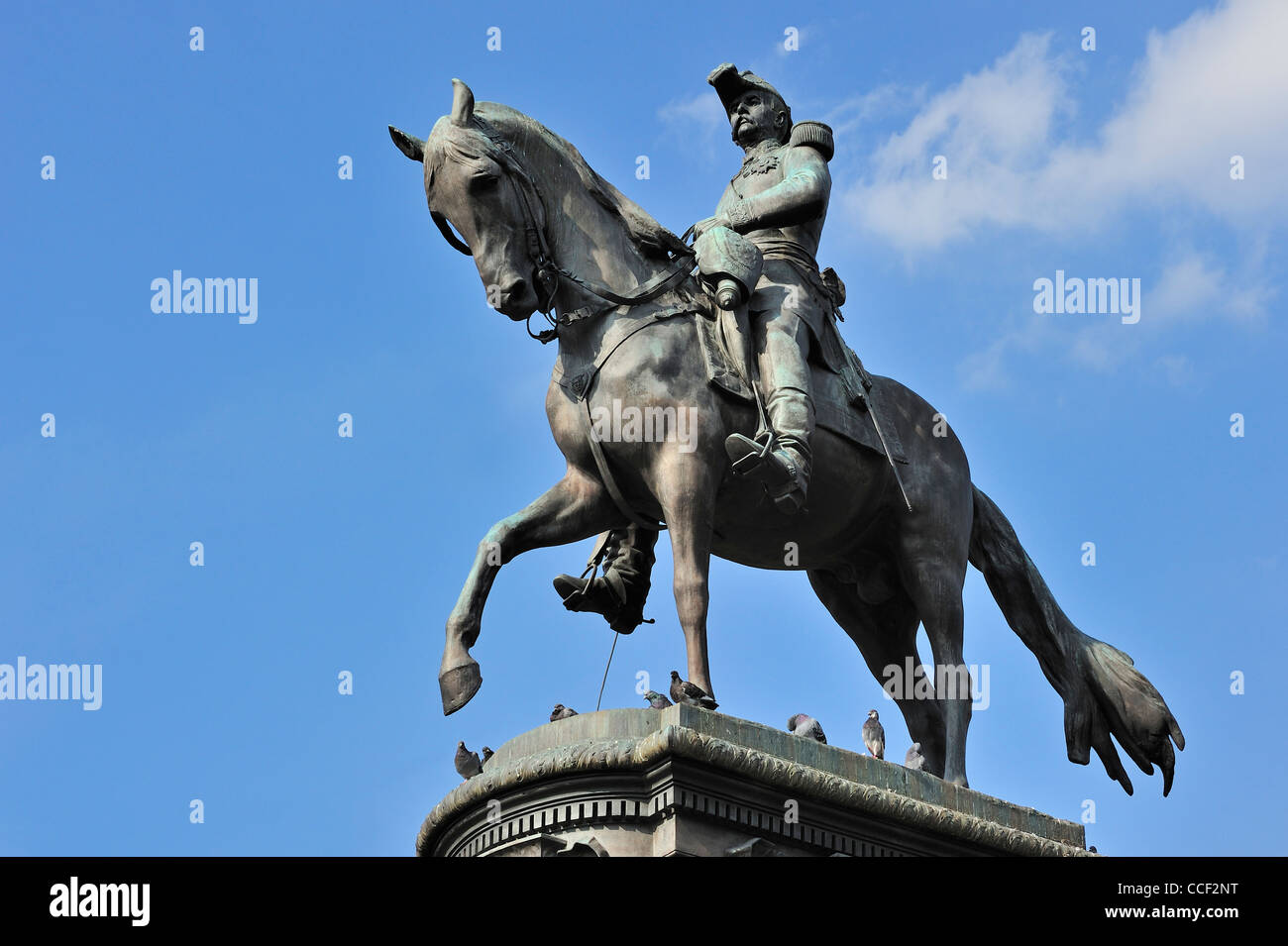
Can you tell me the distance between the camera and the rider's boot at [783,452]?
18281 millimetres

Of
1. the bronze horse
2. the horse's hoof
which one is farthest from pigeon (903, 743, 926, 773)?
the horse's hoof

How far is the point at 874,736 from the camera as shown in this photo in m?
19.8

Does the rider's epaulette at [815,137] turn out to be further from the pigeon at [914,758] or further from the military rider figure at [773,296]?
the pigeon at [914,758]

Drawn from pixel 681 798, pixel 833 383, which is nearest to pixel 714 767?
pixel 681 798

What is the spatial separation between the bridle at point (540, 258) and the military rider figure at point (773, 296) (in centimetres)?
104

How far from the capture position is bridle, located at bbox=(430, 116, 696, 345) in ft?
62.6

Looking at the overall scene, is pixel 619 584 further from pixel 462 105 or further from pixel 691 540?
pixel 462 105

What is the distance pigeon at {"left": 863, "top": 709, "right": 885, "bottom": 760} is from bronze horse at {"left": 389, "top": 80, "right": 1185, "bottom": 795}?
503mm

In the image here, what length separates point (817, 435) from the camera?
762 inches

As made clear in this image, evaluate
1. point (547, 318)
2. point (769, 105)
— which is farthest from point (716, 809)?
point (769, 105)

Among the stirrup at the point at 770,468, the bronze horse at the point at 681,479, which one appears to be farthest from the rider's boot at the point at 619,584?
the stirrup at the point at 770,468

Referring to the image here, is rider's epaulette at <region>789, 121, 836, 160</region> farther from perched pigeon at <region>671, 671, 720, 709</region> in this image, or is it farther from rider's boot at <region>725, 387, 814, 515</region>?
perched pigeon at <region>671, 671, 720, 709</region>
